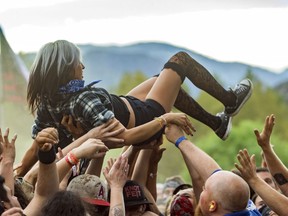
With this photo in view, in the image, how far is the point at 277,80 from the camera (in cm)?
3672

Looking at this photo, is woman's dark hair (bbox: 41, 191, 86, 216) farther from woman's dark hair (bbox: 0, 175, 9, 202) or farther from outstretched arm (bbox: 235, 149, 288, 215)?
outstretched arm (bbox: 235, 149, 288, 215)

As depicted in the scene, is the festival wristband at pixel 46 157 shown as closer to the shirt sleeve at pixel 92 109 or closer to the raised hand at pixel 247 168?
the shirt sleeve at pixel 92 109

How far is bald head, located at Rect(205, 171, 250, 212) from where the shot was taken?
4617 mm

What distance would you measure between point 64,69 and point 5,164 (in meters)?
0.83

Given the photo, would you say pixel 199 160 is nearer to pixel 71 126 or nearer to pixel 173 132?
pixel 173 132

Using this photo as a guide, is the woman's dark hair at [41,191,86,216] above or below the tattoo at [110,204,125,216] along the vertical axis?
above

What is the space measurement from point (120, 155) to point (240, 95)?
1494 mm

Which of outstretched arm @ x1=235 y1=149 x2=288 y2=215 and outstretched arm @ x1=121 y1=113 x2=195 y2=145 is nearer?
outstretched arm @ x1=235 y1=149 x2=288 y2=215

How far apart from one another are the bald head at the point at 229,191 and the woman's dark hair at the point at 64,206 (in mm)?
785

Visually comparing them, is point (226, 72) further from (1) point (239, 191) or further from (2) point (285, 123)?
(1) point (239, 191)

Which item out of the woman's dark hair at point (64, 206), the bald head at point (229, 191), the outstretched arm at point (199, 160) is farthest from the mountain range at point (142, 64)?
the woman's dark hair at point (64, 206)

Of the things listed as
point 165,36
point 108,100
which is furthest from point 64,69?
point 165,36

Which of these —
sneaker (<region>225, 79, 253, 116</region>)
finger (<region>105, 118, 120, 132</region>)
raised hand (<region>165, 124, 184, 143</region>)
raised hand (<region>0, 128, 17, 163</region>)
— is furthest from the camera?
sneaker (<region>225, 79, 253, 116</region>)

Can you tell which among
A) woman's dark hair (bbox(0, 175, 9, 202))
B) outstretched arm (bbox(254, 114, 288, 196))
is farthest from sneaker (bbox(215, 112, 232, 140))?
woman's dark hair (bbox(0, 175, 9, 202))
